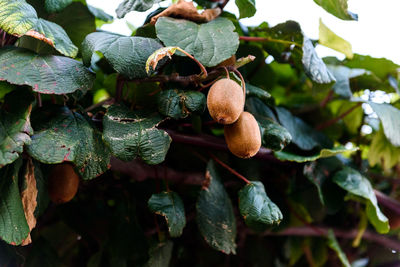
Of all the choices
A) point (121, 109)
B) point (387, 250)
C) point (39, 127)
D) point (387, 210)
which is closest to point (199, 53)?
point (121, 109)

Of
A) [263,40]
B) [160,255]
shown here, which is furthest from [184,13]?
[160,255]

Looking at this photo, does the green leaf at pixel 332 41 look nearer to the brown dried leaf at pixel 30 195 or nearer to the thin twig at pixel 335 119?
the thin twig at pixel 335 119

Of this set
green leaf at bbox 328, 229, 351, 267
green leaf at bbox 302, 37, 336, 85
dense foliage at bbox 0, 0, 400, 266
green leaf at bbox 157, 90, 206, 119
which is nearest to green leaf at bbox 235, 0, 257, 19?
dense foliage at bbox 0, 0, 400, 266

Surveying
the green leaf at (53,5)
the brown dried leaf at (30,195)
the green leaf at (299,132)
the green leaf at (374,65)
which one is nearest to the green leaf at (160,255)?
the brown dried leaf at (30,195)

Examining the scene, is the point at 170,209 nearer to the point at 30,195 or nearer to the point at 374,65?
the point at 30,195

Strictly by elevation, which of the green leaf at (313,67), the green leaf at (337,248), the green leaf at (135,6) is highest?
the green leaf at (135,6)

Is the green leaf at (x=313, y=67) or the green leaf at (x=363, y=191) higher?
the green leaf at (x=313, y=67)

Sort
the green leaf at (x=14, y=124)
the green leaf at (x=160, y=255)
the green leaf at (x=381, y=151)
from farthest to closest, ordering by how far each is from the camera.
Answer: the green leaf at (x=381, y=151)
the green leaf at (x=160, y=255)
the green leaf at (x=14, y=124)

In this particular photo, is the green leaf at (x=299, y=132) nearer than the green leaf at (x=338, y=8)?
No
